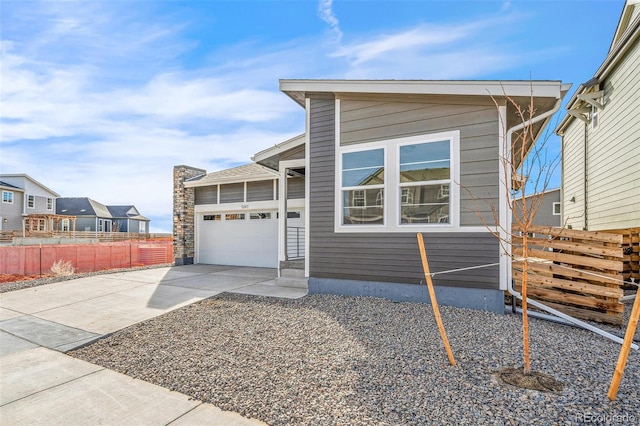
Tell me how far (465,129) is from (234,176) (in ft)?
26.9

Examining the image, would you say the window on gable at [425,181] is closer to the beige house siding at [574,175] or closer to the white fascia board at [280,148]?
the white fascia board at [280,148]

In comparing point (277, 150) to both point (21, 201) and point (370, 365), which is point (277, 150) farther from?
point (21, 201)

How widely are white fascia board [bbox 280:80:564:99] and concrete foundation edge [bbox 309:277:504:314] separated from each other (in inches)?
123

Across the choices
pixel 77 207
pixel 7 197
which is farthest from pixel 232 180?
pixel 77 207

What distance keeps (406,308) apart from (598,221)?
302 inches

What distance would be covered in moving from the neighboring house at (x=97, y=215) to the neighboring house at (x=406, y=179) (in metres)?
36.2

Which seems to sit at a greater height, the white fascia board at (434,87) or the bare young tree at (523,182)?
the white fascia board at (434,87)

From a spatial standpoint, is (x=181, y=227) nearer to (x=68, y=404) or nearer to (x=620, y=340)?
(x=68, y=404)

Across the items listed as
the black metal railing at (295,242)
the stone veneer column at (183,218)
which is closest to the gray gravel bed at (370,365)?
the black metal railing at (295,242)

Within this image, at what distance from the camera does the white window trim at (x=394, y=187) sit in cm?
543

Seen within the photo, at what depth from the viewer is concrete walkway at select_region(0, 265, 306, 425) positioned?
2.56 m

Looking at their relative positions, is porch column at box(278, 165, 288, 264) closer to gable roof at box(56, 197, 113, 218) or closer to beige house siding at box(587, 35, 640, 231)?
beige house siding at box(587, 35, 640, 231)

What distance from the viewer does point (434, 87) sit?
5.47 metres

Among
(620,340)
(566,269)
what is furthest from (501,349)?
(566,269)
